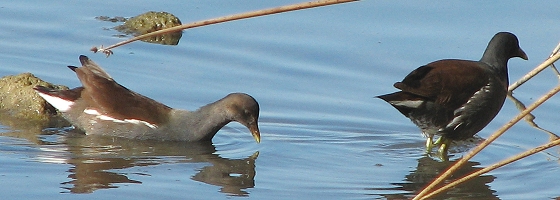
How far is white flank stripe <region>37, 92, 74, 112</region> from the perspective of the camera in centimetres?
791

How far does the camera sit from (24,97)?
27.0 feet

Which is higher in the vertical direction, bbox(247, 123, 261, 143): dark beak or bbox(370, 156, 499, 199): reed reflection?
bbox(247, 123, 261, 143): dark beak

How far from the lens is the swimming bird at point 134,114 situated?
7891 millimetres

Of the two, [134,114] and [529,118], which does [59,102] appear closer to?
[134,114]

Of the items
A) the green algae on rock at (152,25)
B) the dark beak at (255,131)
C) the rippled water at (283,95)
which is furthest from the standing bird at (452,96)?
the green algae on rock at (152,25)

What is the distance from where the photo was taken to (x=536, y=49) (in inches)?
378

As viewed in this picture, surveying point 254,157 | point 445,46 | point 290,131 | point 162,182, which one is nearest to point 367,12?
point 445,46

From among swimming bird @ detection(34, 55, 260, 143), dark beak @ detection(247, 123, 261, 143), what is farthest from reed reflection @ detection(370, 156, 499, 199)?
swimming bird @ detection(34, 55, 260, 143)

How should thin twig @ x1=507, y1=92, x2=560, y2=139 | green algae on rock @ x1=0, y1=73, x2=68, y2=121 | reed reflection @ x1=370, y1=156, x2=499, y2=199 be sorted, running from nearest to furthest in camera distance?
Answer: 1. reed reflection @ x1=370, y1=156, x2=499, y2=199
2. thin twig @ x1=507, y1=92, x2=560, y2=139
3. green algae on rock @ x1=0, y1=73, x2=68, y2=121

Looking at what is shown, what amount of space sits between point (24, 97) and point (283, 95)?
2.16 meters

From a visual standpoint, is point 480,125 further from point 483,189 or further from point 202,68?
point 202,68

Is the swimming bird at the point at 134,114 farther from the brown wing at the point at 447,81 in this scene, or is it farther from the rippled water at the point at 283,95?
the brown wing at the point at 447,81

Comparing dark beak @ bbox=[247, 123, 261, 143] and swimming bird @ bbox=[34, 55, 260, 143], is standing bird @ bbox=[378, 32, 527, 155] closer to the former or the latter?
dark beak @ bbox=[247, 123, 261, 143]

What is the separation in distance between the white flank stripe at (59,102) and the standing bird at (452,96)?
2.54m
